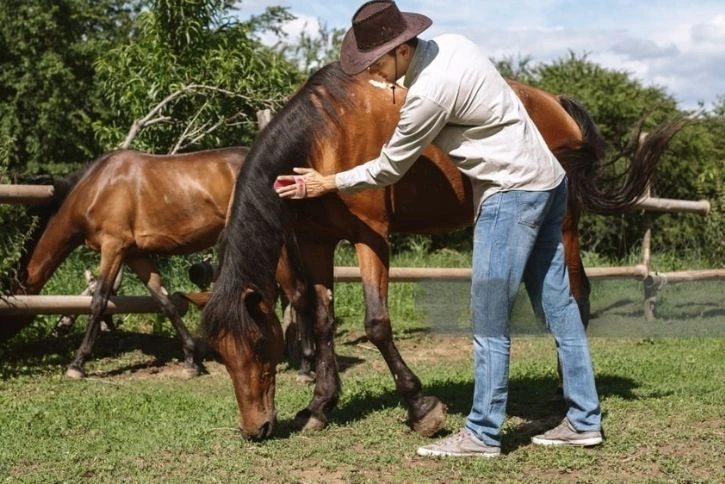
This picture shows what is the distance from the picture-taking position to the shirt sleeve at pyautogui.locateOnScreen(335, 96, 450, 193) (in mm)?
4137

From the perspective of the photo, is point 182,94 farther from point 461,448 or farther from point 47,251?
point 461,448

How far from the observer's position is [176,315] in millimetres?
8062

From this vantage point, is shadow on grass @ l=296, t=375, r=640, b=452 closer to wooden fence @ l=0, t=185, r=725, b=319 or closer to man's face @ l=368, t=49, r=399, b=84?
man's face @ l=368, t=49, r=399, b=84

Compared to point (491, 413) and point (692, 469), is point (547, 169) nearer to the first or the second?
point (491, 413)

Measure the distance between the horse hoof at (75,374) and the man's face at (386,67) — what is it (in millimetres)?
Result: 4313

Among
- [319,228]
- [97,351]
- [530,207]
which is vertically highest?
[530,207]

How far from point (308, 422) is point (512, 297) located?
1473 millimetres

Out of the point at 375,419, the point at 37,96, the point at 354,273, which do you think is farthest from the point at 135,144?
the point at 375,419

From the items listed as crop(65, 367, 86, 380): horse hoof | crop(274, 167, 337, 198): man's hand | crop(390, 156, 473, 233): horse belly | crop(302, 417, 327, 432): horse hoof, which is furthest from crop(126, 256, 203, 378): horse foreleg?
crop(274, 167, 337, 198): man's hand

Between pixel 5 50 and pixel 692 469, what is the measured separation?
12.4 metres

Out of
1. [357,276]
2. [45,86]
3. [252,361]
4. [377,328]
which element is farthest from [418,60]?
[45,86]

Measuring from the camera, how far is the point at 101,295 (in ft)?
25.6

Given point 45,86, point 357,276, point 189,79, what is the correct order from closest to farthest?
point 357,276, point 189,79, point 45,86

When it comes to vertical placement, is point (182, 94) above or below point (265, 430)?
above
